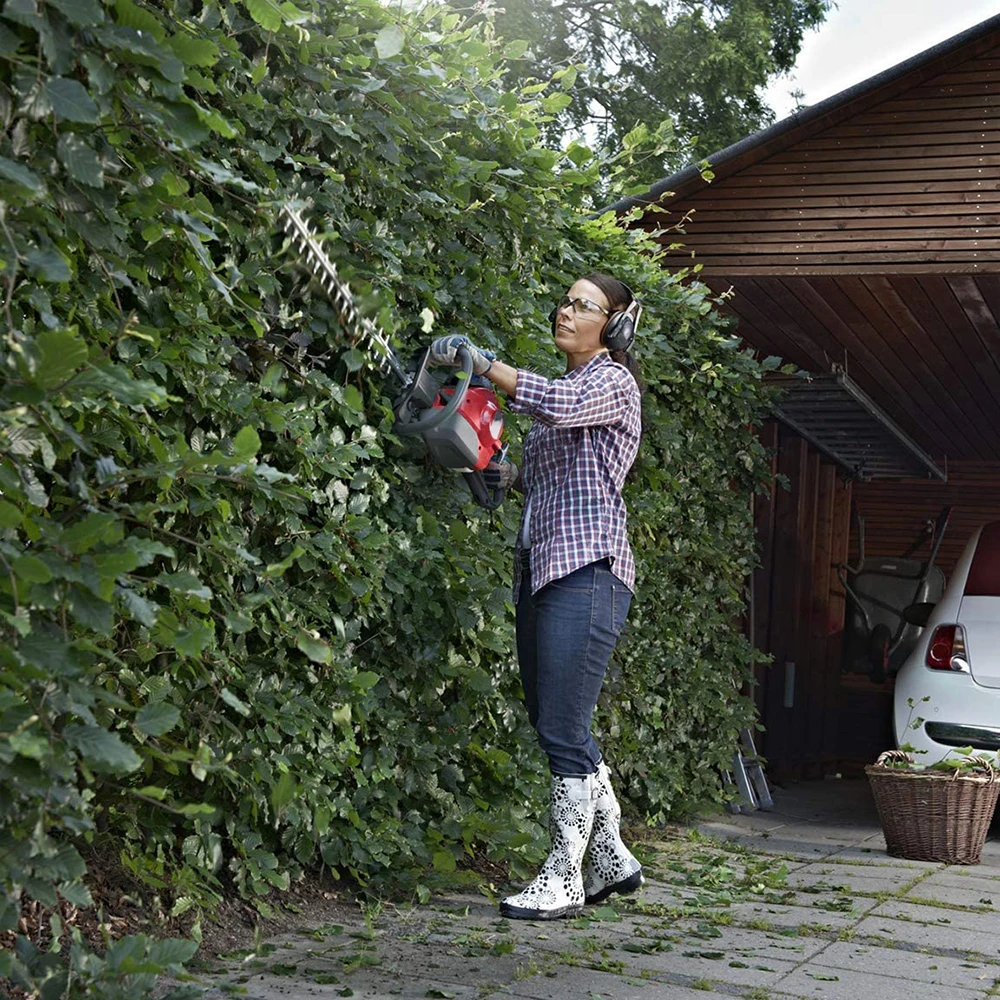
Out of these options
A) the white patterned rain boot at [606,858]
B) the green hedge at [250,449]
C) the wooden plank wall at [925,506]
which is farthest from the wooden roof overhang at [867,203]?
the wooden plank wall at [925,506]

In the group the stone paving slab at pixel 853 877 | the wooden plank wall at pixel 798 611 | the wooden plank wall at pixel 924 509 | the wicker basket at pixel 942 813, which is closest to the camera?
the stone paving slab at pixel 853 877

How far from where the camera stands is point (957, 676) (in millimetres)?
7035

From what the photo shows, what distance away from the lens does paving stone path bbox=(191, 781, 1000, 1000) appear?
3328mm

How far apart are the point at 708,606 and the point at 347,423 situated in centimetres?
389

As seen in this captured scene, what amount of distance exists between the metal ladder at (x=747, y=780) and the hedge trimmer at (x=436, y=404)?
13.3 feet

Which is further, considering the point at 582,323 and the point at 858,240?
the point at 858,240

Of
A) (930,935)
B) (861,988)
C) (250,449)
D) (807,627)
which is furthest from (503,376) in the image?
(807,627)

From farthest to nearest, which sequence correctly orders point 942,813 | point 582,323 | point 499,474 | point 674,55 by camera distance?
point 674,55, point 942,813, point 499,474, point 582,323

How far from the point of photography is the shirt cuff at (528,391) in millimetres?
3936

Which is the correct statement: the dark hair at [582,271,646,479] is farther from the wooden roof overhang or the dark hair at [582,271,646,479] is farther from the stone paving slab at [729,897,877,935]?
the wooden roof overhang

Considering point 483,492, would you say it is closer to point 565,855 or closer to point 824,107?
point 565,855

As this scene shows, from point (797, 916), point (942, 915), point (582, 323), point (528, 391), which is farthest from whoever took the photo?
point (942, 915)

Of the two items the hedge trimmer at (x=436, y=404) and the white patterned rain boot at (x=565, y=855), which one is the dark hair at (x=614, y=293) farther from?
the white patterned rain boot at (x=565, y=855)

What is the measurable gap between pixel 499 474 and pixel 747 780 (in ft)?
13.5
